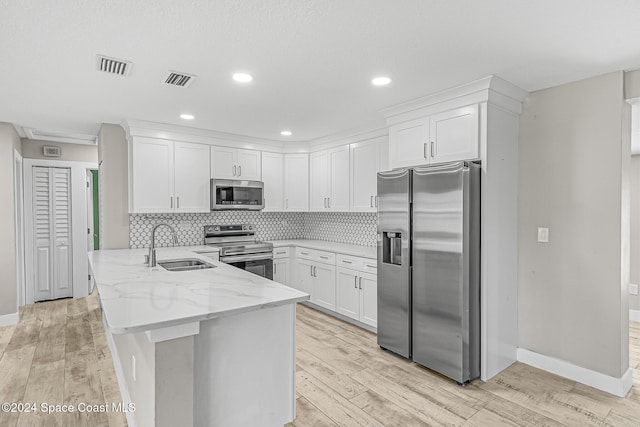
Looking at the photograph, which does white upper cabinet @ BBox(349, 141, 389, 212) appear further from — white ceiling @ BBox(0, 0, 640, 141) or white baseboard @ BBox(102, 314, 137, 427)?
white baseboard @ BBox(102, 314, 137, 427)

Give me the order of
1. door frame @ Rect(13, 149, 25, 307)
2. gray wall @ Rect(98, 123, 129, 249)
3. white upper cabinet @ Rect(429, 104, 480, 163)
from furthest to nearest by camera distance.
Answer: door frame @ Rect(13, 149, 25, 307) < gray wall @ Rect(98, 123, 129, 249) < white upper cabinet @ Rect(429, 104, 480, 163)

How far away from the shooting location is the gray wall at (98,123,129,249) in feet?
13.5

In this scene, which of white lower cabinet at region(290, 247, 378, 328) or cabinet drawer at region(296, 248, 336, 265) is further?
cabinet drawer at region(296, 248, 336, 265)

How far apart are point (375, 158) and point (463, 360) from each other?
2379mm

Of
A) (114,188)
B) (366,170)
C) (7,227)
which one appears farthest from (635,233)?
(7,227)

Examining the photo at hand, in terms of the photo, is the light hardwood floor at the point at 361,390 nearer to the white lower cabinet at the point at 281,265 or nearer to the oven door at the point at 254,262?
the oven door at the point at 254,262

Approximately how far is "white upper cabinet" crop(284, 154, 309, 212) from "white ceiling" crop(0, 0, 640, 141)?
1.92 meters

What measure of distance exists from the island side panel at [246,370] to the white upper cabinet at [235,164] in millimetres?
3009

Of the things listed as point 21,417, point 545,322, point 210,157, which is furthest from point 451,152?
point 21,417

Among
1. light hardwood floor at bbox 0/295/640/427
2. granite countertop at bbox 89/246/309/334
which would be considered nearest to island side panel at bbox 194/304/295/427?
granite countertop at bbox 89/246/309/334

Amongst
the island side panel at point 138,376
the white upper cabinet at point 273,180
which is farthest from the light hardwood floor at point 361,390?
the white upper cabinet at point 273,180

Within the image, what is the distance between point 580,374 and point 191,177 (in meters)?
4.42

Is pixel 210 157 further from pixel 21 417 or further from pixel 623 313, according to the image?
pixel 623 313

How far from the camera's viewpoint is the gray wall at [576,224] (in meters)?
2.65
